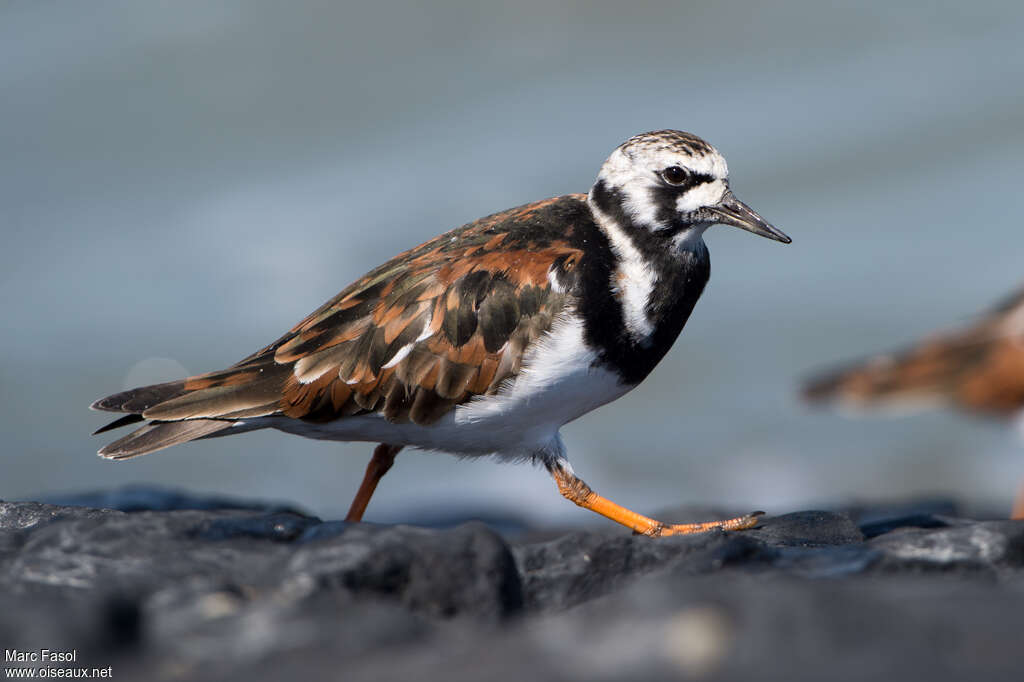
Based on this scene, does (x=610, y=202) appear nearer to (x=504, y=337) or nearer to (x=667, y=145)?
(x=667, y=145)

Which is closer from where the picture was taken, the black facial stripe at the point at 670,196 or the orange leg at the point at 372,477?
the black facial stripe at the point at 670,196

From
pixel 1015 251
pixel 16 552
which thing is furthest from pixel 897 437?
pixel 16 552

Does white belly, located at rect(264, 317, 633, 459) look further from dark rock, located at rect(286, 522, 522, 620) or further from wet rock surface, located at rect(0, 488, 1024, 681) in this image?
dark rock, located at rect(286, 522, 522, 620)

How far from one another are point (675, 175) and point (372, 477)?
71.4 inches

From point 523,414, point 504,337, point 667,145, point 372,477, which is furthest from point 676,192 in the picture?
point 372,477

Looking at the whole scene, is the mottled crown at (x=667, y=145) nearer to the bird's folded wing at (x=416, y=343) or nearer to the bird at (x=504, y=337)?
the bird at (x=504, y=337)

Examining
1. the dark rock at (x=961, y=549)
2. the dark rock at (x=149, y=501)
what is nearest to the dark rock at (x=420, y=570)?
the dark rock at (x=961, y=549)

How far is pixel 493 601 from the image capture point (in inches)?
111

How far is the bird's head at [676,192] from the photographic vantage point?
4.47 meters

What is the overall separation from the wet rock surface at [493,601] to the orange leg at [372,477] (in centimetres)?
107

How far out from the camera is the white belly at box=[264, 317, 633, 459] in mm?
4164

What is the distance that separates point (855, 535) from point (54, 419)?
27.2 ft

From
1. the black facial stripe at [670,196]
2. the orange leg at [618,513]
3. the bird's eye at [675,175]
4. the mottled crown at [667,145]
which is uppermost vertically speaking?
the mottled crown at [667,145]

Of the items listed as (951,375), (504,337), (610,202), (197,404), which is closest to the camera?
(504,337)
